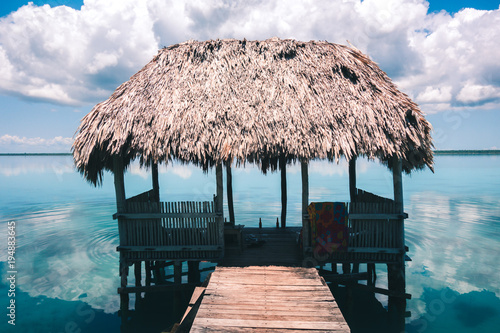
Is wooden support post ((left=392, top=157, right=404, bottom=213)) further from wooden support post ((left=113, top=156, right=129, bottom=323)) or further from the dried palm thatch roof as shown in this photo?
wooden support post ((left=113, top=156, right=129, bottom=323))

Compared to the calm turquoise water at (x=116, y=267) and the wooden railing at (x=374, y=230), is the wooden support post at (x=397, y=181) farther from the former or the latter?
the calm turquoise water at (x=116, y=267)

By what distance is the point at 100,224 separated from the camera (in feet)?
56.5

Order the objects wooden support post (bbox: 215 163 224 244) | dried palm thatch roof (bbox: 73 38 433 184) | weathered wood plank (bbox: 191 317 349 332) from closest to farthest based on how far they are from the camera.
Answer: weathered wood plank (bbox: 191 317 349 332), dried palm thatch roof (bbox: 73 38 433 184), wooden support post (bbox: 215 163 224 244)

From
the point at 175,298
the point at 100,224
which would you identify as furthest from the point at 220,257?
the point at 100,224

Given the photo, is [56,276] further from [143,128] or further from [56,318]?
[143,128]

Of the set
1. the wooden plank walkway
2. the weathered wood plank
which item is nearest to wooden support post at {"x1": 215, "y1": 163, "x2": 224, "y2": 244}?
the wooden plank walkway

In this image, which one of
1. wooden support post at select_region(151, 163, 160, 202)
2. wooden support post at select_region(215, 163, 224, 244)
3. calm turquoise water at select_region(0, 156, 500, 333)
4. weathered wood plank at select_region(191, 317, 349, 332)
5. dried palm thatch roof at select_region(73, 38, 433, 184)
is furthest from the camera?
wooden support post at select_region(151, 163, 160, 202)

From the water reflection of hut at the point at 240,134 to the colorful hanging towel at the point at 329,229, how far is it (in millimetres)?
176

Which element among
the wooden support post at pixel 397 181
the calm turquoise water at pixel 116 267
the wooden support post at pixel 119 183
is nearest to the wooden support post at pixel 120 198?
the wooden support post at pixel 119 183

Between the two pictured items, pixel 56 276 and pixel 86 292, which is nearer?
pixel 86 292

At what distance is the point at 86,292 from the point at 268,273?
22.5 ft

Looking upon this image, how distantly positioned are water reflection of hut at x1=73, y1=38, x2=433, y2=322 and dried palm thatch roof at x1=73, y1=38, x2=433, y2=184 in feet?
0.08

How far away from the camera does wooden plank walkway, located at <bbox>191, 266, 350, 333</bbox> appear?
12.7 feet

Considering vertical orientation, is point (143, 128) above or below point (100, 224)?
above
